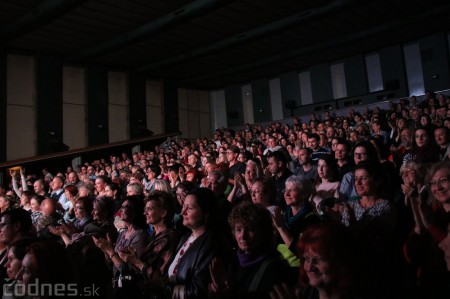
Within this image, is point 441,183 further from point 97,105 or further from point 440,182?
point 97,105

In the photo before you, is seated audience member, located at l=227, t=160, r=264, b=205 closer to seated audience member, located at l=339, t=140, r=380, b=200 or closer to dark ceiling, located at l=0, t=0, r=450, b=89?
seated audience member, located at l=339, t=140, r=380, b=200

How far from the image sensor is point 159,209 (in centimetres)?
261

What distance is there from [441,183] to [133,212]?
2.02 m

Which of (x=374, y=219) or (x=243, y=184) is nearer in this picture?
(x=374, y=219)

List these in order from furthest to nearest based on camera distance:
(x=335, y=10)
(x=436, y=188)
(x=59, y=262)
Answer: (x=335, y=10) → (x=436, y=188) → (x=59, y=262)

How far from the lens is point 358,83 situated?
13.9 meters

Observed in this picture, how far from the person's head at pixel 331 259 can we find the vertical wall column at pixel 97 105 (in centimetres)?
1242

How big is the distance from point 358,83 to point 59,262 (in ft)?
44.8

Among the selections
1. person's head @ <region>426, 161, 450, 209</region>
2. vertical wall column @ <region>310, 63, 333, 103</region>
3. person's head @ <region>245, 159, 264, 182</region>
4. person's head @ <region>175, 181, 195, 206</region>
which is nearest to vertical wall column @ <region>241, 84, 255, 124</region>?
vertical wall column @ <region>310, 63, 333, 103</region>

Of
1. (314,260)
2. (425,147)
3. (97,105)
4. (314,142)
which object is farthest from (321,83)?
(314,260)

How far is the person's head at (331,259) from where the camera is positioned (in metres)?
1.31

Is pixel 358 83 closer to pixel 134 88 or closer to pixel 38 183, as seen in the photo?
pixel 134 88

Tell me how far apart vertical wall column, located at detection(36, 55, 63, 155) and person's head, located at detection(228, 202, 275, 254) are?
11213mm

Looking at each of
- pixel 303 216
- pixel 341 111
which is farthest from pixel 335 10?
pixel 303 216
